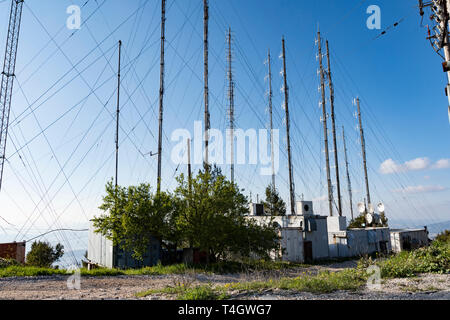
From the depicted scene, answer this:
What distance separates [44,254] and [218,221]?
22.5 metres

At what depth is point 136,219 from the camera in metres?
19.3

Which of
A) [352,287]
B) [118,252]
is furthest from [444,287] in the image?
[118,252]

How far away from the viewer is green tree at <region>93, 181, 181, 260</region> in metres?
19.0

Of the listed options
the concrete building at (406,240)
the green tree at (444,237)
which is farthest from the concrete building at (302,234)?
the green tree at (444,237)

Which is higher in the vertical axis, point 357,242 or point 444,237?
point 444,237

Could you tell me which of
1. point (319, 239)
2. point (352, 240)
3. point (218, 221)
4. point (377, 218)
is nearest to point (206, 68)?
point (218, 221)

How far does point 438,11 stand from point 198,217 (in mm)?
16087

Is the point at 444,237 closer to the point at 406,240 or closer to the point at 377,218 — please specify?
the point at 406,240

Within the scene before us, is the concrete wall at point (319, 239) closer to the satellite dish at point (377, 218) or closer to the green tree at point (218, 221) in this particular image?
the green tree at point (218, 221)

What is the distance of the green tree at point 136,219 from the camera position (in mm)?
19016

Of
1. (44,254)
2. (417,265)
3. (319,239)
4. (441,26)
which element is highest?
(441,26)

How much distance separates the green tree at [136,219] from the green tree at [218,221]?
1091 millimetres

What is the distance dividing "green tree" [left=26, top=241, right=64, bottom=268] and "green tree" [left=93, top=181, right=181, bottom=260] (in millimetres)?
15154
